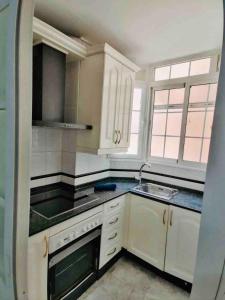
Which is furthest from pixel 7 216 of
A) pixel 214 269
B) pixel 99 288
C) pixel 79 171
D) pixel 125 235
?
pixel 125 235

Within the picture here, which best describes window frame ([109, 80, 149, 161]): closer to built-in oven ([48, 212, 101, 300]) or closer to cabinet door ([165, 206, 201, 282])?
cabinet door ([165, 206, 201, 282])

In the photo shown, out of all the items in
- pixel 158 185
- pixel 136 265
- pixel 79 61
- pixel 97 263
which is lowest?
pixel 136 265

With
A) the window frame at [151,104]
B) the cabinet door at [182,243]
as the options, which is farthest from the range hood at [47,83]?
the cabinet door at [182,243]

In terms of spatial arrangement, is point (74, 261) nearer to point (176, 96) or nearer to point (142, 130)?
point (142, 130)

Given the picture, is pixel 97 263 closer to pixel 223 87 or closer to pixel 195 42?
pixel 223 87

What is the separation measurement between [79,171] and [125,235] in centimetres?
92

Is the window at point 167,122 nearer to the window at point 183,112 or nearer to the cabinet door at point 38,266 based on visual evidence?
the window at point 183,112

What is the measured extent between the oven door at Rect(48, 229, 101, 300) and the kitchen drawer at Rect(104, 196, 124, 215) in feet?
0.66

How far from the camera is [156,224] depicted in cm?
185

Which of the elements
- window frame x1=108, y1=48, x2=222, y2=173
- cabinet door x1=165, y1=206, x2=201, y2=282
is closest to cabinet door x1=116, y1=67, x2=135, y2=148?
window frame x1=108, y1=48, x2=222, y2=173

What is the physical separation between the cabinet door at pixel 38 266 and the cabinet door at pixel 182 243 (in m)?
1.15

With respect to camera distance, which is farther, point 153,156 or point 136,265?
point 153,156

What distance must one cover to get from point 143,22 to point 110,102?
70 centimetres

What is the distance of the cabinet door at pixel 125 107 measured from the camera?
1.91 metres
